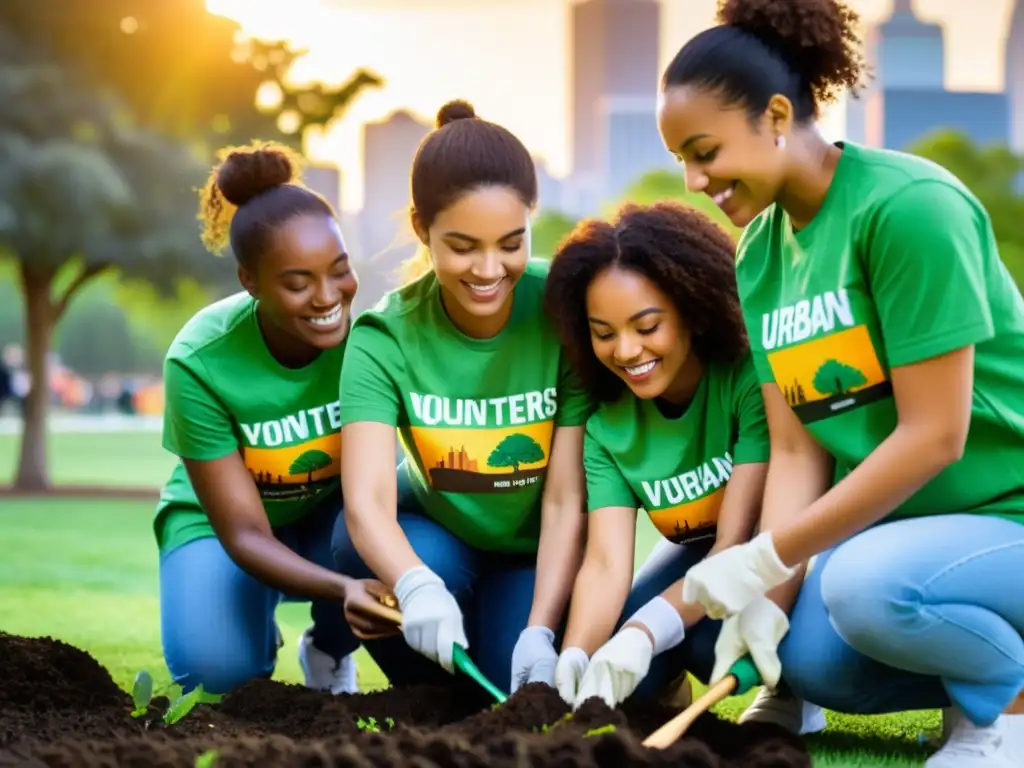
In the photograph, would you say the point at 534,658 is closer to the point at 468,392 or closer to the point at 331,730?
the point at 331,730

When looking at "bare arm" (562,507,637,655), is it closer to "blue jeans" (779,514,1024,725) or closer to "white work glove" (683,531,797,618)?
"white work glove" (683,531,797,618)

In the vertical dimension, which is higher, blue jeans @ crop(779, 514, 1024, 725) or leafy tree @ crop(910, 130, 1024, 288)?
leafy tree @ crop(910, 130, 1024, 288)

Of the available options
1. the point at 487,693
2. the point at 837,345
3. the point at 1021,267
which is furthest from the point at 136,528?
the point at 1021,267

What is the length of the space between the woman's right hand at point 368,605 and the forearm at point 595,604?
386 mm

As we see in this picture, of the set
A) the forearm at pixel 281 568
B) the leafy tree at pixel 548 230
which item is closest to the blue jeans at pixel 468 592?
the forearm at pixel 281 568

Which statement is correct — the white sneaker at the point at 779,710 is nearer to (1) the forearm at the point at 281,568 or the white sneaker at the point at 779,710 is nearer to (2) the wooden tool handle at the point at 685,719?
(2) the wooden tool handle at the point at 685,719

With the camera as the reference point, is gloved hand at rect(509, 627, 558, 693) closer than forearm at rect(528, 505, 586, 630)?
Yes

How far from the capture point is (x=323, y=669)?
11.4 feet

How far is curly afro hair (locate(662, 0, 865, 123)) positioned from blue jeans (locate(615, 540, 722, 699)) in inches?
41.8

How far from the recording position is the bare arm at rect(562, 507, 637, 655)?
106 inches

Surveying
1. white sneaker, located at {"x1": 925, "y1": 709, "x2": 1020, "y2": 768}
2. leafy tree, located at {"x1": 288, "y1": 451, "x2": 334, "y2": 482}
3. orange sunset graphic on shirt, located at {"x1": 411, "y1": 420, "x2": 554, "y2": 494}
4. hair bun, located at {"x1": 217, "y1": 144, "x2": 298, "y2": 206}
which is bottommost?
white sneaker, located at {"x1": 925, "y1": 709, "x2": 1020, "y2": 768}

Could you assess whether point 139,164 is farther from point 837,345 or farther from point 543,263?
point 837,345

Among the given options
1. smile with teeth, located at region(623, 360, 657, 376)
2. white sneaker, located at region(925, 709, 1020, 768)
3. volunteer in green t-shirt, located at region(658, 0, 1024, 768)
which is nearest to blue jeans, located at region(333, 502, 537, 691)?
smile with teeth, located at region(623, 360, 657, 376)

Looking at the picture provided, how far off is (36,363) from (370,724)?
1269cm
